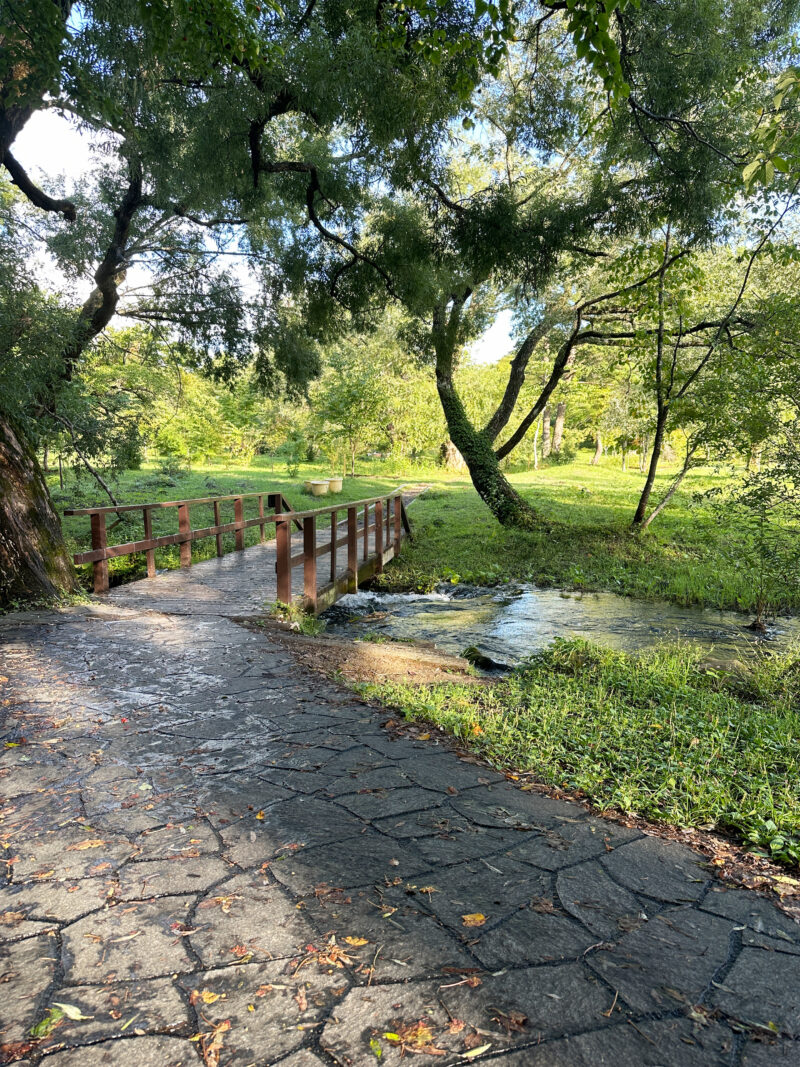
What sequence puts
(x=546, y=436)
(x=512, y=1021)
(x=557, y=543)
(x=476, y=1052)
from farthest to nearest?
(x=546, y=436) < (x=557, y=543) < (x=512, y=1021) < (x=476, y=1052)

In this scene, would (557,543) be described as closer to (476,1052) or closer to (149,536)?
(149,536)

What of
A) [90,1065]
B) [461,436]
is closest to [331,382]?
[461,436]

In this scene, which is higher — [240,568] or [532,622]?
[240,568]

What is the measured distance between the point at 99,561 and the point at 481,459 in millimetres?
10266

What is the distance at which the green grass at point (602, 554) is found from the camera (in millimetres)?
9633

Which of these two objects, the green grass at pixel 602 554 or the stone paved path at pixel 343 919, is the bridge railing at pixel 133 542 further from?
the stone paved path at pixel 343 919

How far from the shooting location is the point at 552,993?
191 centimetres

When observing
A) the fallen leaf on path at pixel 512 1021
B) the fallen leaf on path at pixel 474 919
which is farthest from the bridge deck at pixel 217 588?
the fallen leaf on path at pixel 512 1021

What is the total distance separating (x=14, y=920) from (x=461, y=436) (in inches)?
573

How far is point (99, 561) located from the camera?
7492 mm

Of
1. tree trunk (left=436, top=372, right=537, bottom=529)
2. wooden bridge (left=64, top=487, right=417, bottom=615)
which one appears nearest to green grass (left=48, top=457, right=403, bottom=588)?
wooden bridge (left=64, top=487, right=417, bottom=615)

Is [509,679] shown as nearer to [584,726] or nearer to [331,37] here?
[584,726]

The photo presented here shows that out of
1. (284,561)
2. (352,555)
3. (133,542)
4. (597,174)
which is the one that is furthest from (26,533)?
(597,174)

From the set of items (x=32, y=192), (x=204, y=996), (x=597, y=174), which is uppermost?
(x=597, y=174)
